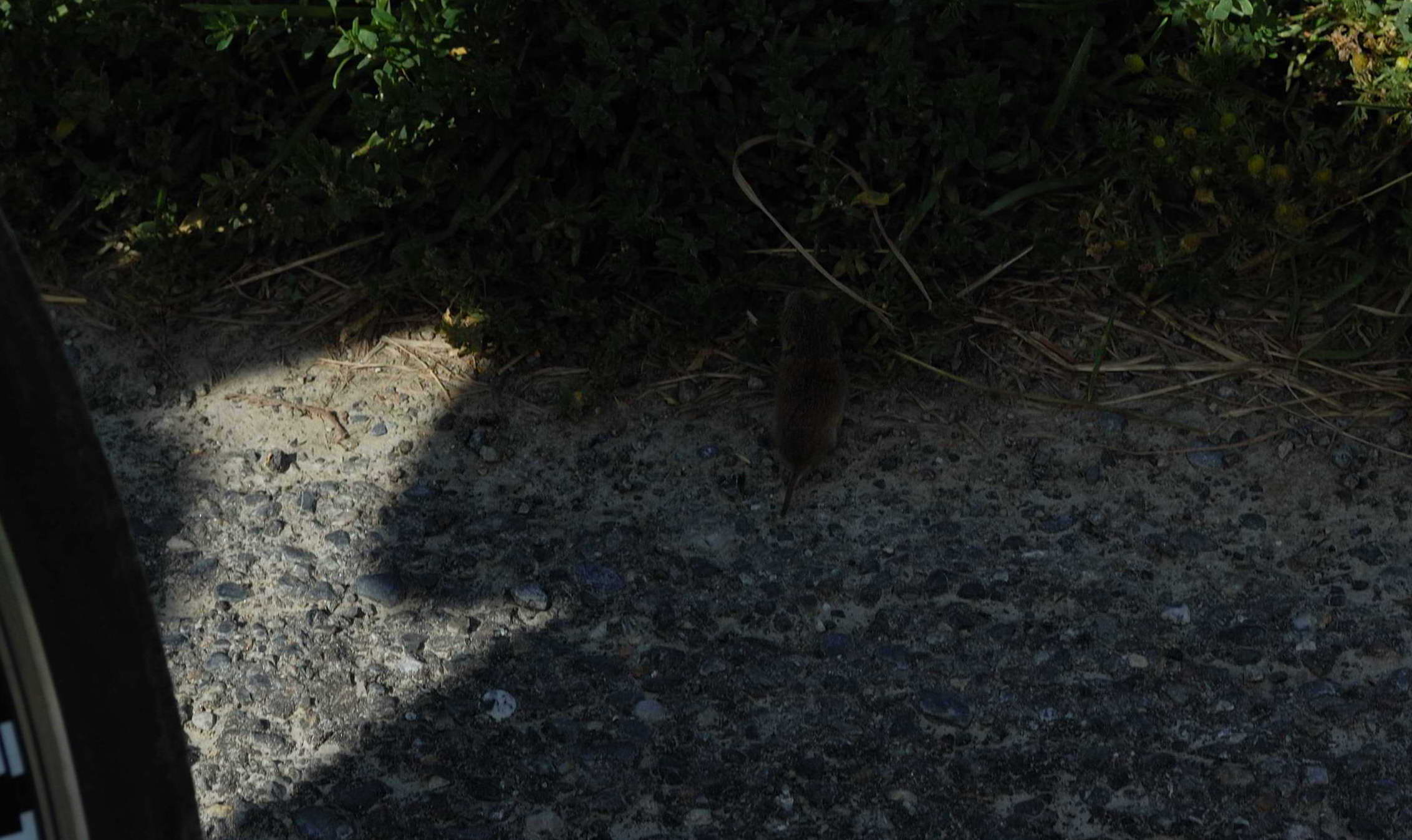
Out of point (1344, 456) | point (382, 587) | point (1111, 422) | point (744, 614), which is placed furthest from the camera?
point (1111, 422)

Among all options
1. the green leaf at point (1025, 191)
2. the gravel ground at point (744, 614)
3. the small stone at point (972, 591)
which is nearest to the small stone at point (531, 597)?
the gravel ground at point (744, 614)

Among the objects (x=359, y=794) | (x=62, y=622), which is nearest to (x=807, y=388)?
(x=359, y=794)

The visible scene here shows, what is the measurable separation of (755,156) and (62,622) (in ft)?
10.3

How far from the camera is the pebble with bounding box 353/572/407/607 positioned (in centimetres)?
381

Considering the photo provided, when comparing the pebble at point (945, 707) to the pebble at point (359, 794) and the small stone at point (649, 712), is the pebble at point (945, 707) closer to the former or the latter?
the small stone at point (649, 712)

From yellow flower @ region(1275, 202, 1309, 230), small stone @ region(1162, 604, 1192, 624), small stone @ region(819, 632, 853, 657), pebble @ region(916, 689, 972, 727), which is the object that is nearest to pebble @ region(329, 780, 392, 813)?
small stone @ region(819, 632, 853, 657)

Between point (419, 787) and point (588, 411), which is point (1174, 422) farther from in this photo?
point (419, 787)

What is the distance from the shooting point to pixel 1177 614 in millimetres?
3652

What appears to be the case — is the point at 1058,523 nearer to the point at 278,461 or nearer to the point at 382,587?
the point at 382,587

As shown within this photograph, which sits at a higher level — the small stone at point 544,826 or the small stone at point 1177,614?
the small stone at point 1177,614

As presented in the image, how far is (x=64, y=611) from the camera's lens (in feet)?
5.57

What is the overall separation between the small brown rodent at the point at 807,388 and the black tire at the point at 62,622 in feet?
8.06

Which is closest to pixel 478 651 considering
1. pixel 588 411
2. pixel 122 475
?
pixel 588 411

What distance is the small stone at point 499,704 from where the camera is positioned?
3.40 m
